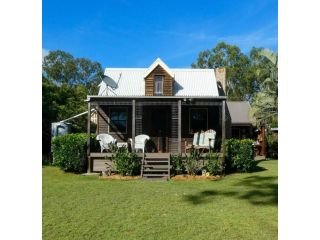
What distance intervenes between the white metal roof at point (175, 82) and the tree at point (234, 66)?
31.7 m

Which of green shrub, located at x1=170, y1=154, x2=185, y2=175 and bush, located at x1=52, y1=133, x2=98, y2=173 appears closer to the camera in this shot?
green shrub, located at x1=170, y1=154, x2=185, y2=175

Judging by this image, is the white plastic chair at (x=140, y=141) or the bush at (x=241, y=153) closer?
the bush at (x=241, y=153)

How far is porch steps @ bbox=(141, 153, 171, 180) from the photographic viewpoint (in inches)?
528

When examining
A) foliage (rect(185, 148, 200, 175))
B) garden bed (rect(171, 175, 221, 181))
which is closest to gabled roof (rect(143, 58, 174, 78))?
foliage (rect(185, 148, 200, 175))

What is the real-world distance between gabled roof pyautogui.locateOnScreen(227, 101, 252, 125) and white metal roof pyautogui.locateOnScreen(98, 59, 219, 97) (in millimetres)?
11604

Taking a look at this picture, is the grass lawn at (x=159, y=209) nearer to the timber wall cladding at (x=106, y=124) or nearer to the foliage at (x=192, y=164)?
the foliage at (x=192, y=164)

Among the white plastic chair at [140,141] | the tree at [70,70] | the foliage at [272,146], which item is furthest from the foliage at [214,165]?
the tree at [70,70]

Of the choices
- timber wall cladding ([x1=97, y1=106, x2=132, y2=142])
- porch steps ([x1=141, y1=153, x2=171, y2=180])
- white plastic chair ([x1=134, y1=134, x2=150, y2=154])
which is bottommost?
porch steps ([x1=141, y1=153, x2=171, y2=180])

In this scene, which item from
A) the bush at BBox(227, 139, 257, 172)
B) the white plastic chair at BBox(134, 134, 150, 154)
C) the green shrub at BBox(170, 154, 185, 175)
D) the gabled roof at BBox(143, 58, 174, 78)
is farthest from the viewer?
the gabled roof at BBox(143, 58, 174, 78)

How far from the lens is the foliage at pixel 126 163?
13836 millimetres

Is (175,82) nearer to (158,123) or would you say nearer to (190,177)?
(158,123)

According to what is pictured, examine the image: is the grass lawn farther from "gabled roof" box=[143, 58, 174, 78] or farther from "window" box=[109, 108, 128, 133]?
"gabled roof" box=[143, 58, 174, 78]
